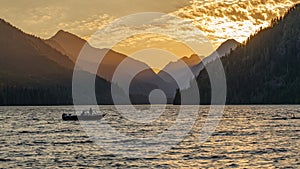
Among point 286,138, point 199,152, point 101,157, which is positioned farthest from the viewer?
point 286,138

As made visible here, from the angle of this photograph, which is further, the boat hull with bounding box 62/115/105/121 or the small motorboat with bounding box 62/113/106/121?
the boat hull with bounding box 62/115/105/121

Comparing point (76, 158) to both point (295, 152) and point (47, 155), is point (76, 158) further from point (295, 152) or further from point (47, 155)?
point (295, 152)

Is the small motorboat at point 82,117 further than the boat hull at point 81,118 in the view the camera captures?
No

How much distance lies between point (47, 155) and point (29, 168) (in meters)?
13.2

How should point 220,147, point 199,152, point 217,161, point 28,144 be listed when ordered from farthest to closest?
1. point 28,144
2. point 220,147
3. point 199,152
4. point 217,161

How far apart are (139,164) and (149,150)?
15.5 meters

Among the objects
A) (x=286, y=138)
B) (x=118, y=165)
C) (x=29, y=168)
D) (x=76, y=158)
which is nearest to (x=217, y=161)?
(x=118, y=165)

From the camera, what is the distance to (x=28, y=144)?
93188 mm

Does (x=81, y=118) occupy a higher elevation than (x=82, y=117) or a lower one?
lower

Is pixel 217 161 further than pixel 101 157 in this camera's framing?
No

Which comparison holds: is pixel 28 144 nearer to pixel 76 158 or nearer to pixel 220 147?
pixel 76 158

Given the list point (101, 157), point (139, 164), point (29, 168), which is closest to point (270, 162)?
point (139, 164)

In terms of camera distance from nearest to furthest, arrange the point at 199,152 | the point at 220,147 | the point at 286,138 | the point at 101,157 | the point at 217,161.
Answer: the point at 217,161, the point at 101,157, the point at 199,152, the point at 220,147, the point at 286,138

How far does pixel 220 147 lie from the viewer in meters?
85.0
